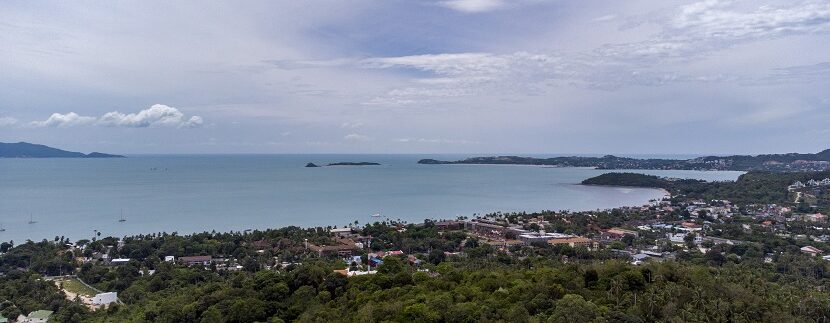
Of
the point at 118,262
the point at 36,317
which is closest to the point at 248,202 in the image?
the point at 118,262

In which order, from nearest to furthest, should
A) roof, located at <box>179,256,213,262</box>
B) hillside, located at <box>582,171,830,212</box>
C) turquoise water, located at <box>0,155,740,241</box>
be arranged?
roof, located at <box>179,256,213,262</box> → turquoise water, located at <box>0,155,740,241</box> → hillside, located at <box>582,171,830,212</box>

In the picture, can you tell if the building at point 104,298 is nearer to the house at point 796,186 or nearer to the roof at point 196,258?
the roof at point 196,258

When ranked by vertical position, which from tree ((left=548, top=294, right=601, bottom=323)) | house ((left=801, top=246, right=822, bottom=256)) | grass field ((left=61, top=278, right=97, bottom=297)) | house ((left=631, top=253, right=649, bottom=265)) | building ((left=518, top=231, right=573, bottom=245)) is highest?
tree ((left=548, top=294, right=601, bottom=323))

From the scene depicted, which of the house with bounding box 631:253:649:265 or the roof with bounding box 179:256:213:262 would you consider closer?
the house with bounding box 631:253:649:265

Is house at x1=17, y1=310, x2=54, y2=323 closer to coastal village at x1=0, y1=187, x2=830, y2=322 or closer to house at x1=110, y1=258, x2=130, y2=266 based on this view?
coastal village at x1=0, y1=187, x2=830, y2=322

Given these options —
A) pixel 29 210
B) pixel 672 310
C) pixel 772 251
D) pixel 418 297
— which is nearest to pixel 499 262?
pixel 418 297

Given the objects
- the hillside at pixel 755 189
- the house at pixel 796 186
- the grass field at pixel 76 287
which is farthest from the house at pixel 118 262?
the house at pixel 796 186

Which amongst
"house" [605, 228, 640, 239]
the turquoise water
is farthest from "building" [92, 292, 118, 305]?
"house" [605, 228, 640, 239]

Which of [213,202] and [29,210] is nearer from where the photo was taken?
[29,210]

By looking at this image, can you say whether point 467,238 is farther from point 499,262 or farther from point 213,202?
point 213,202
